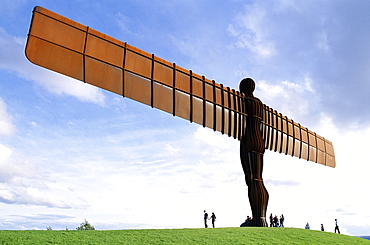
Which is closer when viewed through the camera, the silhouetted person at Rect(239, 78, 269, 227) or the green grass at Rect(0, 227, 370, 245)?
the green grass at Rect(0, 227, 370, 245)

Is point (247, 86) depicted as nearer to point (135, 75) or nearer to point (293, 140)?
point (293, 140)

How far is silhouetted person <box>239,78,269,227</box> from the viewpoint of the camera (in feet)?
54.8

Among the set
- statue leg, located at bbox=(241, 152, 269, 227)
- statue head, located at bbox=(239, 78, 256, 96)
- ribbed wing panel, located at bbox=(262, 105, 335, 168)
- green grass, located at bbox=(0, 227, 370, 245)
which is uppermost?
statue head, located at bbox=(239, 78, 256, 96)

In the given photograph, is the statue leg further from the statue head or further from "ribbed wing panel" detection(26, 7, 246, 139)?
the statue head

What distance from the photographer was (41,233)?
40.9 feet

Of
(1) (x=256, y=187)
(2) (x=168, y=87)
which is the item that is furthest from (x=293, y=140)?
(2) (x=168, y=87)

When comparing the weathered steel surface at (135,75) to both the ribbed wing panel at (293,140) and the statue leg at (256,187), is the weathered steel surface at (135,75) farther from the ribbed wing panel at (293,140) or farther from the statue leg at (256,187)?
the statue leg at (256,187)

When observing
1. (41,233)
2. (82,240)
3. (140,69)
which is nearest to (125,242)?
(82,240)

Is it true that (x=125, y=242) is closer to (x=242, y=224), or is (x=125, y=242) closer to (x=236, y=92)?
(x=242, y=224)

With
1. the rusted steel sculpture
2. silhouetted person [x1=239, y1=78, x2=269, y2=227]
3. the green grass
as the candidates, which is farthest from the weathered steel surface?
the green grass

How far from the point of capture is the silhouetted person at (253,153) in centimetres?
1670

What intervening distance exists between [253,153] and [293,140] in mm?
4669

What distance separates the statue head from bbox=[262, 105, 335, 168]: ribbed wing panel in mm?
1309

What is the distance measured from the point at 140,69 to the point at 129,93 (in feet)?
3.60
